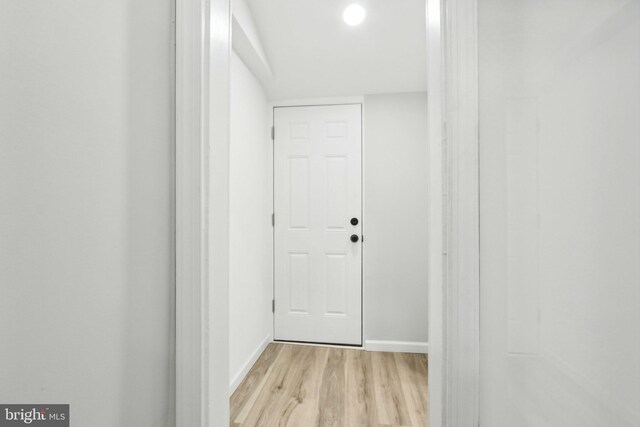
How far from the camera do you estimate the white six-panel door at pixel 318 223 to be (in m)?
2.56

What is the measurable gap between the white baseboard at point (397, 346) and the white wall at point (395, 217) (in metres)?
0.02

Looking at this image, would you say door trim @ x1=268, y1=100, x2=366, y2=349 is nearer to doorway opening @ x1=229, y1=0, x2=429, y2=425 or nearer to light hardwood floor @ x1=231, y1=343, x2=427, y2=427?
doorway opening @ x1=229, y1=0, x2=429, y2=425

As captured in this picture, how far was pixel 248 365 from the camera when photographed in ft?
6.75

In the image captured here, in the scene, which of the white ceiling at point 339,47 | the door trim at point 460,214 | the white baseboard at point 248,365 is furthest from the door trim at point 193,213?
the white ceiling at point 339,47

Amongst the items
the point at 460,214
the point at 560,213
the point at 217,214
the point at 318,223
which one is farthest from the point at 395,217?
the point at 560,213

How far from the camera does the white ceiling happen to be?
1.92 metres

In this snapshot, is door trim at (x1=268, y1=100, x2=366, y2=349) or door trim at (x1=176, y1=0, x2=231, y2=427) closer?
door trim at (x1=176, y1=0, x2=231, y2=427)

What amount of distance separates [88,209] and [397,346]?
2.44 metres

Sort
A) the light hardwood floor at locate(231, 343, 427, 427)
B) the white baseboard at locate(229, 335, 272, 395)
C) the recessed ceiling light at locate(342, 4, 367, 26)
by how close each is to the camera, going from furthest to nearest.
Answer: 1. the recessed ceiling light at locate(342, 4, 367, 26)
2. the white baseboard at locate(229, 335, 272, 395)
3. the light hardwood floor at locate(231, 343, 427, 427)

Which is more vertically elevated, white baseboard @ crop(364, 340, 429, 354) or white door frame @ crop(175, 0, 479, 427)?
white door frame @ crop(175, 0, 479, 427)

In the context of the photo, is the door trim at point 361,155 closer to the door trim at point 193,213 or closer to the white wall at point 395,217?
the white wall at point 395,217

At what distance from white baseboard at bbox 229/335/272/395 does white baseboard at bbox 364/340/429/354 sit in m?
0.85

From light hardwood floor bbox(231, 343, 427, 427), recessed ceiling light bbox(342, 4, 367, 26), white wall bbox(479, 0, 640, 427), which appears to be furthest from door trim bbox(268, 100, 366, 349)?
white wall bbox(479, 0, 640, 427)

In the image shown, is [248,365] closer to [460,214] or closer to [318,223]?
[318,223]
